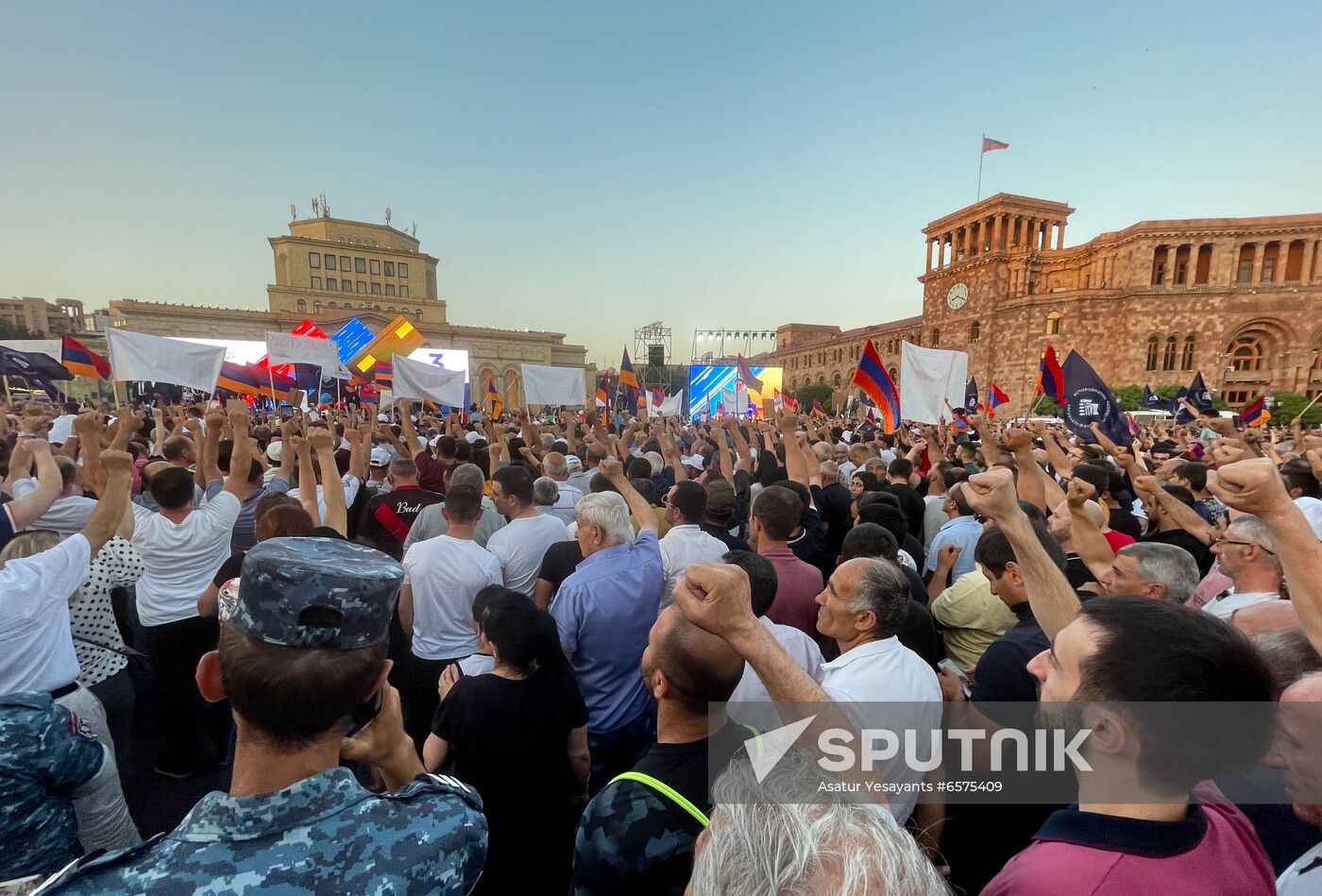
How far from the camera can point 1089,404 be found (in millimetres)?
8422

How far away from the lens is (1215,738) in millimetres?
1132

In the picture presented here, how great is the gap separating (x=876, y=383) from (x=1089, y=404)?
2990mm

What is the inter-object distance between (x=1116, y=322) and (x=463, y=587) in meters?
53.6

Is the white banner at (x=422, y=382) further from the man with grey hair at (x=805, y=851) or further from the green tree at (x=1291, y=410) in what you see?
the green tree at (x=1291, y=410)

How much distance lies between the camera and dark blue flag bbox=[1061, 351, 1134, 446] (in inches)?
319

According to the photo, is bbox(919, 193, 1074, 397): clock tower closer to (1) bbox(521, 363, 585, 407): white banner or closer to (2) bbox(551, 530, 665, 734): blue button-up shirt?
(1) bbox(521, 363, 585, 407): white banner

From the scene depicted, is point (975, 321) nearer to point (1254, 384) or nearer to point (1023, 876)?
point (1254, 384)

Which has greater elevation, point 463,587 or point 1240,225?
point 1240,225

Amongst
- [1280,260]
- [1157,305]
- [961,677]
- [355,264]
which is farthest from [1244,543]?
[355,264]

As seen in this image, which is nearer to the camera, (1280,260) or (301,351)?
(301,351)

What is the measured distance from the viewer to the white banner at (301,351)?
11.2 metres

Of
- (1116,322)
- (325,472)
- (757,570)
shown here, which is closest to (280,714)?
(757,570)

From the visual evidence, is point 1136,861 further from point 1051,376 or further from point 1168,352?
point 1168,352

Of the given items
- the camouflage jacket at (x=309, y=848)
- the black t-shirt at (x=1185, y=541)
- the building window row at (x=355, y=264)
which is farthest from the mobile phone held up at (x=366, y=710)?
the building window row at (x=355, y=264)
